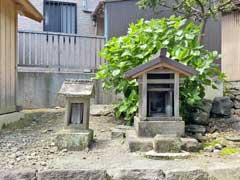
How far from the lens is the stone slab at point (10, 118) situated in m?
7.12

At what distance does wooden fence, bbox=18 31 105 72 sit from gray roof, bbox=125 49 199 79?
4.76m

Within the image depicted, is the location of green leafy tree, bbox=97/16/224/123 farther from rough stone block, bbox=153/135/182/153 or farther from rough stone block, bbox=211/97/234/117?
rough stone block, bbox=153/135/182/153

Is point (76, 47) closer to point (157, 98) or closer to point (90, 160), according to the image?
point (157, 98)

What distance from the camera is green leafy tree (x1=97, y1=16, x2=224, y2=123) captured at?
6.68m

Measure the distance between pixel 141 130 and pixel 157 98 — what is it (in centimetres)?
68

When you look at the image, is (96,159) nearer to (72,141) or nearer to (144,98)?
(72,141)

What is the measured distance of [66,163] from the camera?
4.70 m

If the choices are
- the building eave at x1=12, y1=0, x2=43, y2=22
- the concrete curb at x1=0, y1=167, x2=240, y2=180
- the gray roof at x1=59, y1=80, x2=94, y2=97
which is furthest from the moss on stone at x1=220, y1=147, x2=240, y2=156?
the building eave at x1=12, y1=0, x2=43, y2=22

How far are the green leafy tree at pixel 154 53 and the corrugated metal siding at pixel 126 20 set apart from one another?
392 cm

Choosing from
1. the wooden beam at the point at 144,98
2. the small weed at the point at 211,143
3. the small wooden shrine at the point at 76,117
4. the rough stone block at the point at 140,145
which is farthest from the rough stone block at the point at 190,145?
the small wooden shrine at the point at 76,117

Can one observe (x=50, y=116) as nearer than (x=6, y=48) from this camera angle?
No

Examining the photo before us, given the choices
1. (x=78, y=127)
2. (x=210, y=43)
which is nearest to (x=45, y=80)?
(x=78, y=127)

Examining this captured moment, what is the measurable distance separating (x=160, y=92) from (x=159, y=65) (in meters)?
0.56

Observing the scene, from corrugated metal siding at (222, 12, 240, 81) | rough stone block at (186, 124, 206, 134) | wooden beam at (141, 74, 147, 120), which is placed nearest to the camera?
wooden beam at (141, 74, 147, 120)
